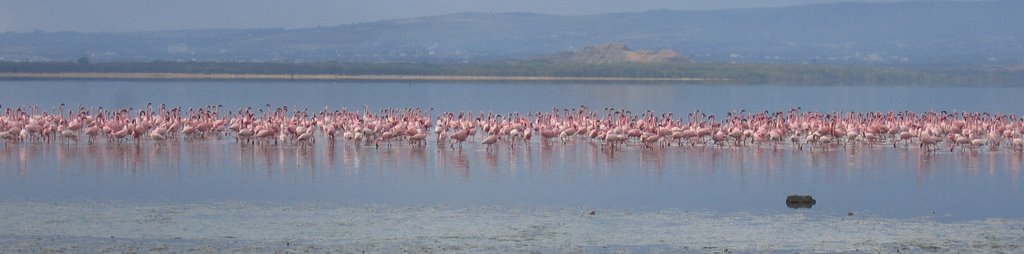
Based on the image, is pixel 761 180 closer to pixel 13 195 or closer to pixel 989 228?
pixel 989 228

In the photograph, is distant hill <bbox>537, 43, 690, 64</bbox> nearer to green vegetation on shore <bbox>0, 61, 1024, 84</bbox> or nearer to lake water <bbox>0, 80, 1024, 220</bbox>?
green vegetation on shore <bbox>0, 61, 1024, 84</bbox>

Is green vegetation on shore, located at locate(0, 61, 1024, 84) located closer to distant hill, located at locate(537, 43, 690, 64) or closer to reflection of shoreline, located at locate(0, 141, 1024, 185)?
distant hill, located at locate(537, 43, 690, 64)

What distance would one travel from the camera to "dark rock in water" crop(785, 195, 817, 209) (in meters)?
17.6

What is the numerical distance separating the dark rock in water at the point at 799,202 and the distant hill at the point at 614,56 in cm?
13632

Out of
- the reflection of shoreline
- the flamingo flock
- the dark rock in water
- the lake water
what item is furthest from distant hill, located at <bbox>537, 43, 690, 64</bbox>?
the dark rock in water

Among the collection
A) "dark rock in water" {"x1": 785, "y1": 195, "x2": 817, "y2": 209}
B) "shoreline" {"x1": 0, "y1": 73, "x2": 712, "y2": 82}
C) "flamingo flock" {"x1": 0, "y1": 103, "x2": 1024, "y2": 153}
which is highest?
"shoreline" {"x1": 0, "y1": 73, "x2": 712, "y2": 82}

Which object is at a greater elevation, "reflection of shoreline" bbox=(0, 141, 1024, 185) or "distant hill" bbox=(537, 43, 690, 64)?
"distant hill" bbox=(537, 43, 690, 64)

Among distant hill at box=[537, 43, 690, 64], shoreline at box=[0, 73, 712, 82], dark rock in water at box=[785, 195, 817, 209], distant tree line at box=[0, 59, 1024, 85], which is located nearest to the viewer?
dark rock in water at box=[785, 195, 817, 209]

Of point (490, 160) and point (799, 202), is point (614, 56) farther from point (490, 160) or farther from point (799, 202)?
point (799, 202)

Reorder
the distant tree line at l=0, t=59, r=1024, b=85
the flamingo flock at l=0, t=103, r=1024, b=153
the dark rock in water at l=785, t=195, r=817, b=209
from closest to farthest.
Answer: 1. the dark rock in water at l=785, t=195, r=817, b=209
2. the flamingo flock at l=0, t=103, r=1024, b=153
3. the distant tree line at l=0, t=59, r=1024, b=85

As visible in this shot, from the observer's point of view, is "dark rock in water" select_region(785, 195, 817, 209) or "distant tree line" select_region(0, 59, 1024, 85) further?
"distant tree line" select_region(0, 59, 1024, 85)

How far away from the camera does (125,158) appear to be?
A: 23.5 m

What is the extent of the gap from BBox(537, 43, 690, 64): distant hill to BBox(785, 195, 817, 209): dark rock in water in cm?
13632

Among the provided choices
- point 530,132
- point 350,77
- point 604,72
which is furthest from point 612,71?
point 530,132
